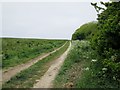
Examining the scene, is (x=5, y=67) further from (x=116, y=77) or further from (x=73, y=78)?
(x=116, y=77)

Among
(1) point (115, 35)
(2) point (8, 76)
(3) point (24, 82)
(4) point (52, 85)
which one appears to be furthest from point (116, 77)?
(2) point (8, 76)

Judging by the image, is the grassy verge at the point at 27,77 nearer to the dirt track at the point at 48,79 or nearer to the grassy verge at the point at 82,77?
A: the dirt track at the point at 48,79

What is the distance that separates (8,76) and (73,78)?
3.34 metres

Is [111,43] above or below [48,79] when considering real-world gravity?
above

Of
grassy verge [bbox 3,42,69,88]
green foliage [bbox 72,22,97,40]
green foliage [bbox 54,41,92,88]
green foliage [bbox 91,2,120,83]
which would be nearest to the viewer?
green foliage [bbox 91,2,120,83]

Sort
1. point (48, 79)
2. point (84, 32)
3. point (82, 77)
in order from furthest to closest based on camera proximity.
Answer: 1. point (84, 32)
2. point (48, 79)
3. point (82, 77)

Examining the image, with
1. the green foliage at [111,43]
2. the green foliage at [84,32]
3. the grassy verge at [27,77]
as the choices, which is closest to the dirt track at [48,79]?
the grassy verge at [27,77]

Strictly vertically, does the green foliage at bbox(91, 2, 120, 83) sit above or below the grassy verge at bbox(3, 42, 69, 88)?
above

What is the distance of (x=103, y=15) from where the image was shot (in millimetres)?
16641

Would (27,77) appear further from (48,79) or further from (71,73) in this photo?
(71,73)

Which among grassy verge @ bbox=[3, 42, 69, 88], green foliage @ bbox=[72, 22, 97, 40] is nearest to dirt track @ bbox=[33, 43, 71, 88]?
grassy verge @ bbox=[3, 42, 69, 88]

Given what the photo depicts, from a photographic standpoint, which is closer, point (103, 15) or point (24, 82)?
point (24, 82)

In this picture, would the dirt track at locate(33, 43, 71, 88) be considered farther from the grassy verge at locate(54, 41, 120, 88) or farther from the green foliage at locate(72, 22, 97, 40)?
the green foliage at locate(72, 22, 97, 40)

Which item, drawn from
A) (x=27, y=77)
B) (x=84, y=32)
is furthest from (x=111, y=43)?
(x=84, y=32)
